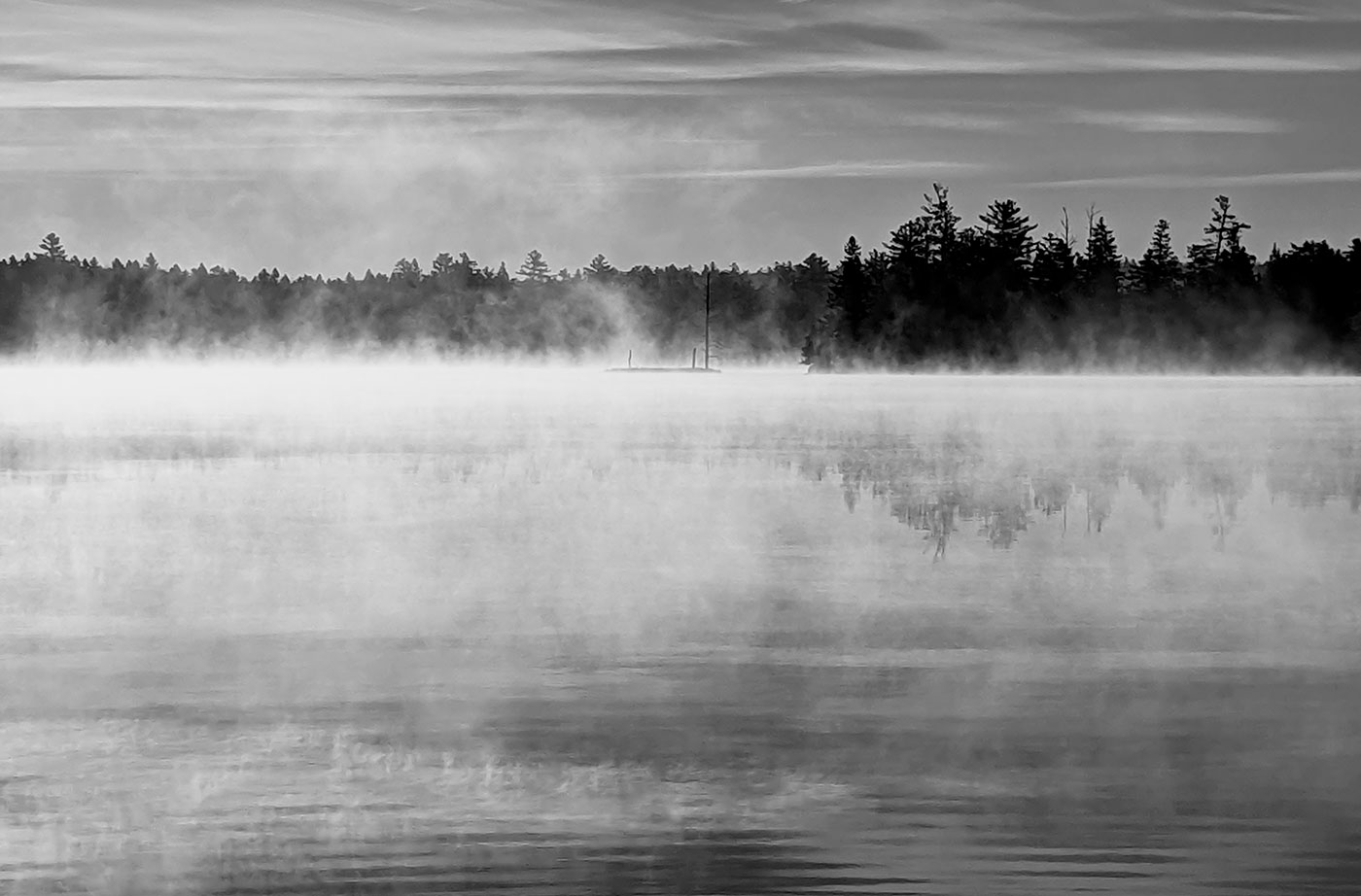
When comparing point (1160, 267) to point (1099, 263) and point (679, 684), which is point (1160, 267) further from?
point (679, 684)

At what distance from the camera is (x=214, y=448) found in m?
33.8

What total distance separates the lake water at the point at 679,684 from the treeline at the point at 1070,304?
353 ft

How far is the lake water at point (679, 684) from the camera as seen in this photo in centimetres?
761

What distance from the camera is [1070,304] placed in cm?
13662

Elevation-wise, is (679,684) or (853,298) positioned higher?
(853,298)

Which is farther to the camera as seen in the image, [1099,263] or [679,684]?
[1099,263]

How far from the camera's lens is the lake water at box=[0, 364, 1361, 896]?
25.0ft

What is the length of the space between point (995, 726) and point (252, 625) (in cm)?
566

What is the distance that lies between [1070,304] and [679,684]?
12835 centimetres

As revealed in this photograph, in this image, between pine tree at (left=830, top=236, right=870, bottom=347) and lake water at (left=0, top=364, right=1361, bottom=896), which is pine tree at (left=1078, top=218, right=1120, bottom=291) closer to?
pine tree at (left=830, top=236, right=870, bottom=347)

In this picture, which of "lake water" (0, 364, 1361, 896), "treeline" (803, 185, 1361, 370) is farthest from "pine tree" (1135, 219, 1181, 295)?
"lake water" (0, 364, 1361, 896)

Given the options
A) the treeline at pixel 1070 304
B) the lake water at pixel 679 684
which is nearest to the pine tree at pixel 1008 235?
the treeline at pixel 1070 304

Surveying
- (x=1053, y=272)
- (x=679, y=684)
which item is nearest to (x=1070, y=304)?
(x=1053, y=272)

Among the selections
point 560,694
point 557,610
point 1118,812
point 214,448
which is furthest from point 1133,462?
point 1118,812
